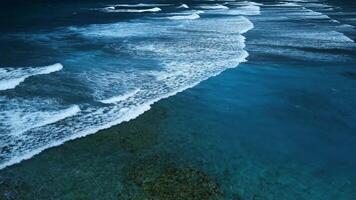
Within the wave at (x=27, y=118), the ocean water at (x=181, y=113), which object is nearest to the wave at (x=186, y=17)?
the ocean water at (x=181, y=113)

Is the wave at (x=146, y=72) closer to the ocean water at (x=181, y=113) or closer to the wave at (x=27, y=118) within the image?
the ocean water at (x=181, y=113)

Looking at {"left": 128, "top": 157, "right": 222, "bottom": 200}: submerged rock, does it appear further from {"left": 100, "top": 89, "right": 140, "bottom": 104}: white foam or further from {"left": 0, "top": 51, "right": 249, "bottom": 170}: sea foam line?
{"left": 100, "top": 89, "right": 140, "bottom": 104}: white foam

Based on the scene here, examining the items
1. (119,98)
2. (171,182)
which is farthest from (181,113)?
(171,182)

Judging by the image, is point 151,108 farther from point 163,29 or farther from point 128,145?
point 163,29

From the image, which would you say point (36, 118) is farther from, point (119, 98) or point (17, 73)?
point (17, 73)

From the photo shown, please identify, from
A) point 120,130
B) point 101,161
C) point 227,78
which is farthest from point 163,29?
point 101,161

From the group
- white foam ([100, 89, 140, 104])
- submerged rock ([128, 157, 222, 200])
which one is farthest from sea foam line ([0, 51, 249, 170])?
submerged rock ([128, 157, 222, 200])
